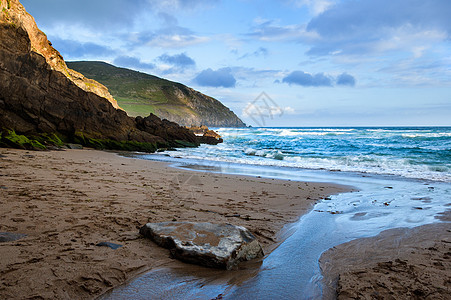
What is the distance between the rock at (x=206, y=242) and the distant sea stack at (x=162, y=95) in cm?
9989

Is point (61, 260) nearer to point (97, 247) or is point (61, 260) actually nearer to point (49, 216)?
point (97, 247)

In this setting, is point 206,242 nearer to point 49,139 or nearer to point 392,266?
point 392,266

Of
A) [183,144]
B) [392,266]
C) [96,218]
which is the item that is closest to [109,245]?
[96,218]

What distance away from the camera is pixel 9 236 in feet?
8.91

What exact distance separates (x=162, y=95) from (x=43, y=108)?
115 m

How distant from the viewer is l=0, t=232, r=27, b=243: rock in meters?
2.63

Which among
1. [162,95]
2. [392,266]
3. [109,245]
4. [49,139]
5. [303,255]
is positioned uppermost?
[162,95]

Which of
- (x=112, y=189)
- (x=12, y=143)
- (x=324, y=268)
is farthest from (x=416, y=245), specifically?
(x=12, y=143)

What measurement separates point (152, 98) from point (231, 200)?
397 feet

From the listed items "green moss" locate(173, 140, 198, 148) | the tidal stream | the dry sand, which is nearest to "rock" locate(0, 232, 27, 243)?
the dry sand

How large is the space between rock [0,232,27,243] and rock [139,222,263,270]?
116cm

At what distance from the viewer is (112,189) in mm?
5461

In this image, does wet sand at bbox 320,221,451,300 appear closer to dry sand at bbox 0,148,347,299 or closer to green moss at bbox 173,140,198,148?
dry sand at bbox 0,148,347,299

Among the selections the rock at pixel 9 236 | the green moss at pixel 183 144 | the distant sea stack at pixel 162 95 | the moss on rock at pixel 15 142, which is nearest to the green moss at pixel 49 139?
the moss on rock at pixel 15 142
